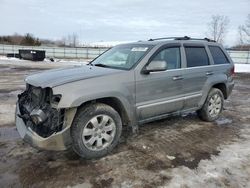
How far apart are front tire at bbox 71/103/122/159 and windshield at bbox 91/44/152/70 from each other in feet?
2.99

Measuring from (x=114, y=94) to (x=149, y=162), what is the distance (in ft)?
3.65

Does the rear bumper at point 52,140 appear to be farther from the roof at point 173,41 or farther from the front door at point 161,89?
the roof at point 173,41

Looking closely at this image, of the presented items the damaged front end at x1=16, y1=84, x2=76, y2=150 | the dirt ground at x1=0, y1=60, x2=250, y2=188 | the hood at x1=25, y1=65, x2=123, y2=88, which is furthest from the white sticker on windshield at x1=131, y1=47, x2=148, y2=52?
the damaged front end at x1=16, y1=84, x2=76, y2=150

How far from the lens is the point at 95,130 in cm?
402

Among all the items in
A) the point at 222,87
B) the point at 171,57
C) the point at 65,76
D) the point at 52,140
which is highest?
the point at 171,57

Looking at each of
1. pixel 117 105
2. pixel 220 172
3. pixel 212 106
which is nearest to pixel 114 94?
pixel 117 105

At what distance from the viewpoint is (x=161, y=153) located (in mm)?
4320

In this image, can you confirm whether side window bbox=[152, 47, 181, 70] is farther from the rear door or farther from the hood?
the hood

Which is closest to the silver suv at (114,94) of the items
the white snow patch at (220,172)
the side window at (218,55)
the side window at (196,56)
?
the side window at (196,56)

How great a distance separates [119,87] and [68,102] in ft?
2.91

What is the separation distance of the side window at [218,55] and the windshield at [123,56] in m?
1.89

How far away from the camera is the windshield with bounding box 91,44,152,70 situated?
4.69 metres

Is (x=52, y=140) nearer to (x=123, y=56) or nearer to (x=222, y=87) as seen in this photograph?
(x=123, y=56)

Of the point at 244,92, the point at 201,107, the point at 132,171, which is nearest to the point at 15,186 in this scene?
the point at 132,171
